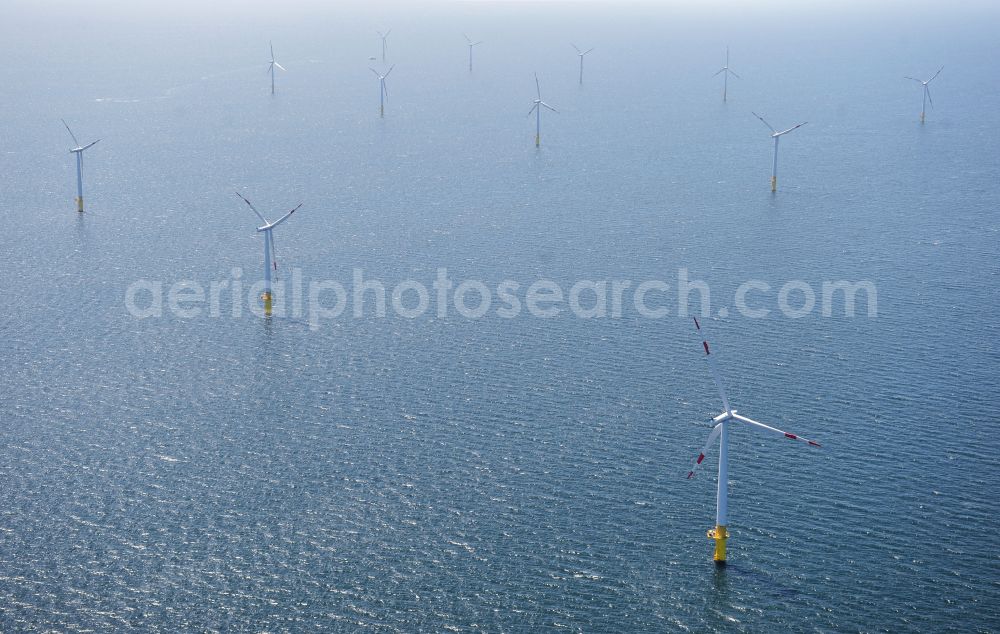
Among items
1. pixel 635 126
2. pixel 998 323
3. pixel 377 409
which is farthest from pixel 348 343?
pixel 635 126

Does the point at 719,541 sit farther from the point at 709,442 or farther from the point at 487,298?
the point at 487,298

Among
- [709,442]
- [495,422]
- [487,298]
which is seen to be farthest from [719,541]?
[487,298]

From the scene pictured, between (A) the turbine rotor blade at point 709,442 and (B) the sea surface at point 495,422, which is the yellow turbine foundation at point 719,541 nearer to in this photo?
(B) the sea surface at point 495,422

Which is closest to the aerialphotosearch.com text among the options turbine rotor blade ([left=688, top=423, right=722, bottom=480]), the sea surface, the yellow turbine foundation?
the sea surface

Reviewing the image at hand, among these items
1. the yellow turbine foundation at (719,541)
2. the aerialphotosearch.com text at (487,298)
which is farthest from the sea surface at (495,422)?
the aerialphotosearch.com text at (487,298)

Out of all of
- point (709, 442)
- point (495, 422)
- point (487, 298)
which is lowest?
point (495, 422)

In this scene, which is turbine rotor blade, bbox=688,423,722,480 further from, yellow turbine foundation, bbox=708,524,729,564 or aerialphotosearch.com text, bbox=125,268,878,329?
aerialphotosearch.com text, bbox=125,268,878,329
